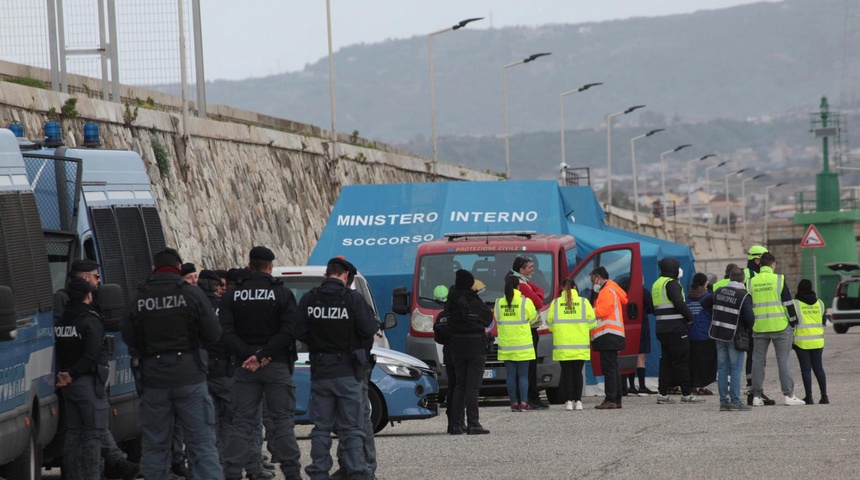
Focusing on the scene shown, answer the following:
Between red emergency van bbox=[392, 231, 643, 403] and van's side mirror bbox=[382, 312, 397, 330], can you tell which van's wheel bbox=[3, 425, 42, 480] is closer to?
van's side mirror bbox=[382, 312, 397, 330]

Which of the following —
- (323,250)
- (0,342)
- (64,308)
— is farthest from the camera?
(323,250)

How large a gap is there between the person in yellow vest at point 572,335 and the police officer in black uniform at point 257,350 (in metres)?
8.22

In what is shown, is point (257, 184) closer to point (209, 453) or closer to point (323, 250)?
point (323, 250)

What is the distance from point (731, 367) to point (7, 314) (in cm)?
1130

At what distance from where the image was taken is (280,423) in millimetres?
10812

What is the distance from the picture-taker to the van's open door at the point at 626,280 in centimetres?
2036

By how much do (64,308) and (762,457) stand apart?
5.55m

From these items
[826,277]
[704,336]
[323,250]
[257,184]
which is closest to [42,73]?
[323,250]

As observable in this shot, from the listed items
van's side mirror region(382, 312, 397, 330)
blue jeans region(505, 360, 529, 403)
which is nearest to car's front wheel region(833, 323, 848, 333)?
blue jeans region(505, 360, 529, 403)

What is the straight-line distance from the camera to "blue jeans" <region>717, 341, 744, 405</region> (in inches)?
691

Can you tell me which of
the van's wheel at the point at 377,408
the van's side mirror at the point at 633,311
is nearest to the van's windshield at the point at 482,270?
the van's side mirror at the point at 633,311

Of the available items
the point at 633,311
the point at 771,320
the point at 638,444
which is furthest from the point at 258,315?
the point at 633,311

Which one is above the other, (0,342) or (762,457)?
(0,342)

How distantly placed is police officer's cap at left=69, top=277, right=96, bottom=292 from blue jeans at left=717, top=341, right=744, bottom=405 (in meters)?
9.07
